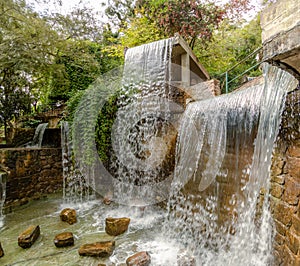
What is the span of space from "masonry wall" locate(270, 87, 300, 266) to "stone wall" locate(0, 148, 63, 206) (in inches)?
220

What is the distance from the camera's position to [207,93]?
487cm

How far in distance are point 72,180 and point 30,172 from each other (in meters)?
1.16

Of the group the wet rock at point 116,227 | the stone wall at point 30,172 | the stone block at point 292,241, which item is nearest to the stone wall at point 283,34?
the stone block at point 292,241

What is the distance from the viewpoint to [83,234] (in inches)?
142

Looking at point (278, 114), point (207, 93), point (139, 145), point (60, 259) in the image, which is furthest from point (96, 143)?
point (278, 114)

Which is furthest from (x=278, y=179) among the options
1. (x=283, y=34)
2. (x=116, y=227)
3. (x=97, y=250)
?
(x=116, y=227)

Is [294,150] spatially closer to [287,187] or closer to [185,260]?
[287,187]

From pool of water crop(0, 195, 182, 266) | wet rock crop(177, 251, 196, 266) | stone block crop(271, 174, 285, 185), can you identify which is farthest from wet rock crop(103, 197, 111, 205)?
stone block crop(271, 174, 285, 185)

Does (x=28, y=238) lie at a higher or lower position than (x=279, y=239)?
lower

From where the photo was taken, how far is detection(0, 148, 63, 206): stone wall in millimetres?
5020

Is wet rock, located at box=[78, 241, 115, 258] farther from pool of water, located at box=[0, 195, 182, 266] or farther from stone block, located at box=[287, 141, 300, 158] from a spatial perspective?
stone block, located at box=[287, 141, 300, 158]

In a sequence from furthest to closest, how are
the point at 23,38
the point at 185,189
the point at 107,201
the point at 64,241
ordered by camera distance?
the point at 23,38
the point at 107,201
the point at 185,189
the point at 64,241

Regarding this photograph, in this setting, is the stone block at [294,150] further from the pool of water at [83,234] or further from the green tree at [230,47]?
the green tree at [230,47]

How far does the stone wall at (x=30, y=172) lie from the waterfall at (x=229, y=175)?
3866 millimetres
